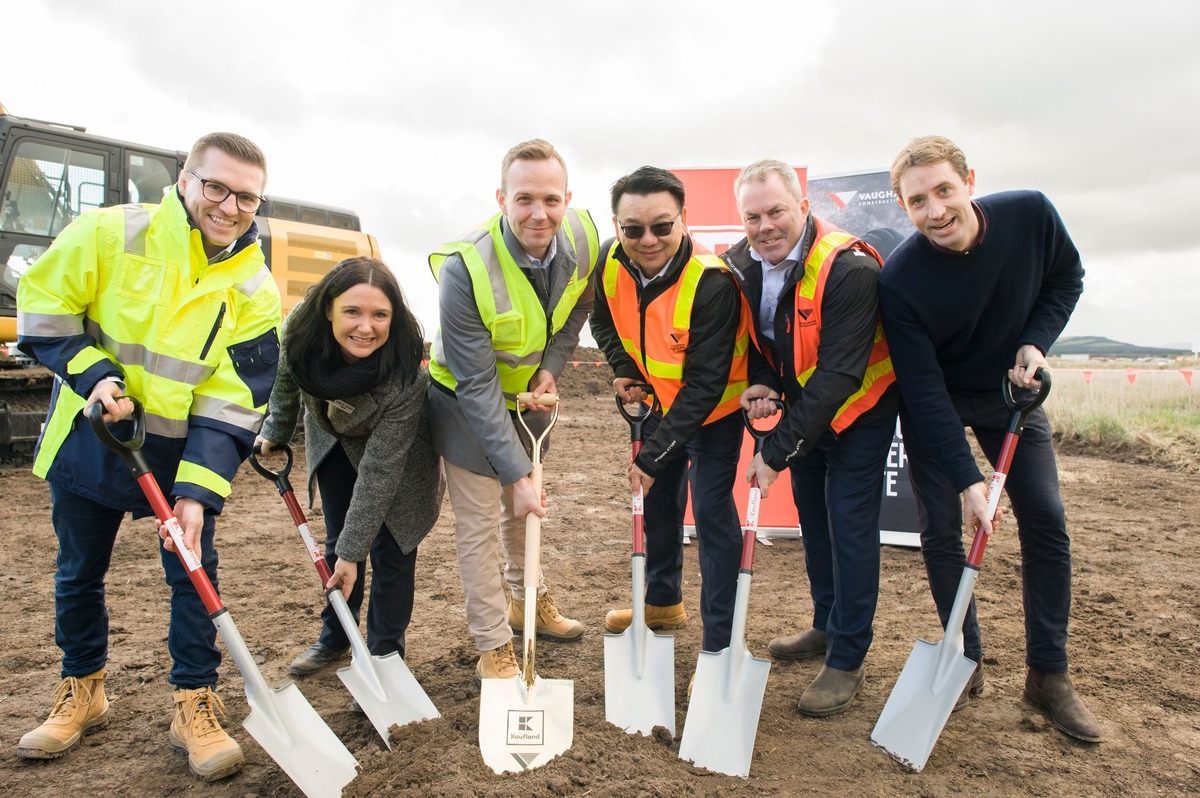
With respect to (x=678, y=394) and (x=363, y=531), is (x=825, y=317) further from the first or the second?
(x=363, y=531)

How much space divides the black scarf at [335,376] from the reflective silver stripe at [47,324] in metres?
0.66

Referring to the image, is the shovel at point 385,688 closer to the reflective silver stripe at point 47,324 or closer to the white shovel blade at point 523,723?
the white shovel blade at point 523,723

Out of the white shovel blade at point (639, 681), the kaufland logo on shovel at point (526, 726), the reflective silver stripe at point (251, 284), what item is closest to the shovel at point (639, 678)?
the white shovel blade at point (639, 681)

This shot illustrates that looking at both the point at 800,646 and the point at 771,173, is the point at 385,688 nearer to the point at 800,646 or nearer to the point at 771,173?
the point at 800,646

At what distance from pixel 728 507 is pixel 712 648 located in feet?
1.77

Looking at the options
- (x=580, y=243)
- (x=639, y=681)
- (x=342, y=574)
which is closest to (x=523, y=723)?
(x=639, y=681)

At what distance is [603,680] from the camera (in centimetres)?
331

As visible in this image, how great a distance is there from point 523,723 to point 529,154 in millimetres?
1922

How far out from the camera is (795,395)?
3068 mm

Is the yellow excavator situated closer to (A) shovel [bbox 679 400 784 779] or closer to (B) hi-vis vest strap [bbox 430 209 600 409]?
(B) hi-vis vest strap [bbox 430 209 600 409]

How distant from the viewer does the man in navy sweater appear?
109 inches

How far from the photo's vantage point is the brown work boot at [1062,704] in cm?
279

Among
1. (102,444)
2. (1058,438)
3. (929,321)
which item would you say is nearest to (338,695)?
(102,444)

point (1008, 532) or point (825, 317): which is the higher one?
point (825, 317)
